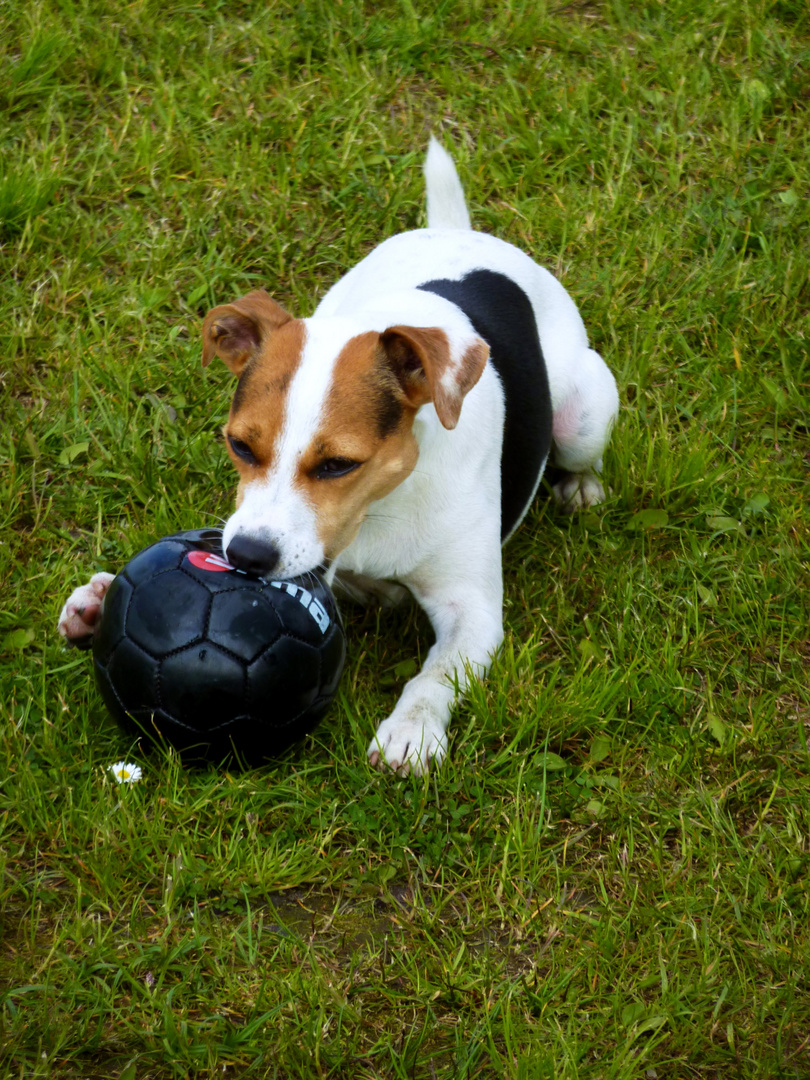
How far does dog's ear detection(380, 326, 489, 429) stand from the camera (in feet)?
10.9

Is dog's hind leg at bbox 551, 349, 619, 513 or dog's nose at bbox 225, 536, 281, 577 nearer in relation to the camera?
dog's nose at bbox 225, 536, 281, 577

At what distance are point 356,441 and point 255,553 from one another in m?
0.46

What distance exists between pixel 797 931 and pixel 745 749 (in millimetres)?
695

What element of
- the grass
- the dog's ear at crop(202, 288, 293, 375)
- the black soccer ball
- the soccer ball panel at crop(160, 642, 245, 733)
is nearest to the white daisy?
the grass

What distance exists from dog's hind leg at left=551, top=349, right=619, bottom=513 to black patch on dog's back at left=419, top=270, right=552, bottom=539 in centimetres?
25

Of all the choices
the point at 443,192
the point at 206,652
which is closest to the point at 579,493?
the point at 443,192

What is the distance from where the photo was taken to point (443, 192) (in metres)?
5.02

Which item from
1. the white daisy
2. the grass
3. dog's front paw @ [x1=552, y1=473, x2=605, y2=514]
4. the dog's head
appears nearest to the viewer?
the grass

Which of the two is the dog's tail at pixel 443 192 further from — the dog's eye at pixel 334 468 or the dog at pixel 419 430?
the dog's eye at pixel 334 468

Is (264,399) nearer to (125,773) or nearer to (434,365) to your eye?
(434,365)

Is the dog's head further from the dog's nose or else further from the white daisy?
the white daisy

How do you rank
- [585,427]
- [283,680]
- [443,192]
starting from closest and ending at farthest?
[283,680] < [585,427] < [443,192]

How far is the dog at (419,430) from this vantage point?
3.26 metres

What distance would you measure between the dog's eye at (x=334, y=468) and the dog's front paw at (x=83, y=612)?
3.13ft
